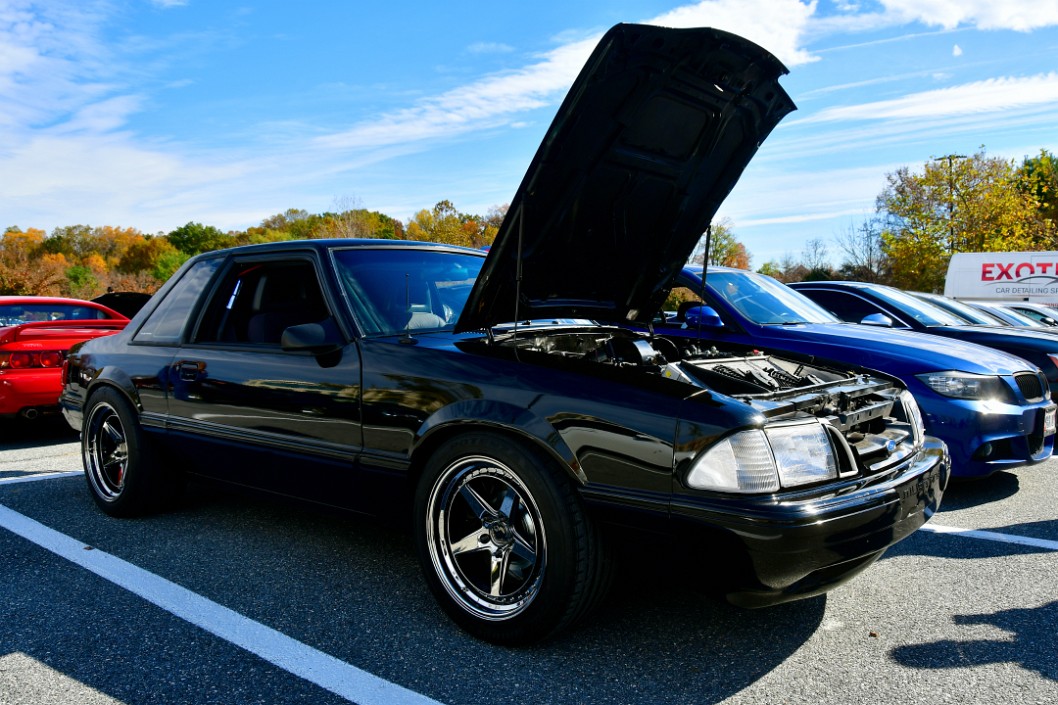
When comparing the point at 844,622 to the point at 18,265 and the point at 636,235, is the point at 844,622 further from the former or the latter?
the point at 18,265

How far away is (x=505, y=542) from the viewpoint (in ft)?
8.81

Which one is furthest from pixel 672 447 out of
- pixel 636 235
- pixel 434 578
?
pixel 636 235

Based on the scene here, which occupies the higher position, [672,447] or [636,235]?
[636,235]

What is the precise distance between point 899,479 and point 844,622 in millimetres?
623

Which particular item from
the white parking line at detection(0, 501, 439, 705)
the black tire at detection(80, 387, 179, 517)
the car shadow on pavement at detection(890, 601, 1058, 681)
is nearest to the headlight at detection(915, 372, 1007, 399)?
the car shadow on pavement at detection(890, 601, 1058, 681)

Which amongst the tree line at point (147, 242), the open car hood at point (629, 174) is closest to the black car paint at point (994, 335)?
the open car hood at point (629, 174)

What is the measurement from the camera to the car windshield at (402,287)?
3.36 m

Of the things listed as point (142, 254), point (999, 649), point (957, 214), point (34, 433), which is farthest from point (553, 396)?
point (142, 254)

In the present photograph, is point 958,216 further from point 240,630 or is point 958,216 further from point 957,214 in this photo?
point 240,630

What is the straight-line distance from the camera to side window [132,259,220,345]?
4.12 metres

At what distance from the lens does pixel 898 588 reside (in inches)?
125

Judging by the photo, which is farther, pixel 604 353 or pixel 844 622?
pixel 604 353

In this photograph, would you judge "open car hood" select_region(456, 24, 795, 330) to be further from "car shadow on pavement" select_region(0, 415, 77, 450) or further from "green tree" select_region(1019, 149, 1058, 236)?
"green tree" select_region(1019, 149, 1058, 236)

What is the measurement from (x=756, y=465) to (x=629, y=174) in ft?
5.53
